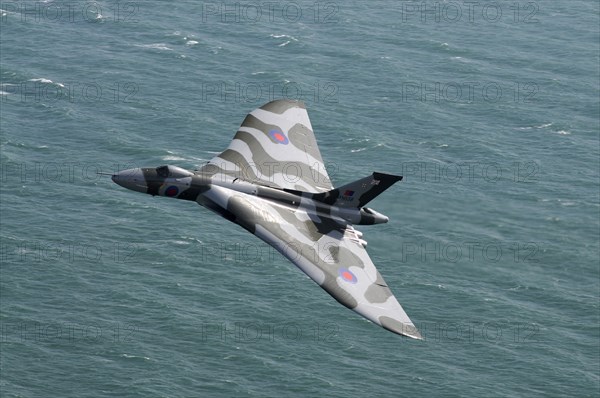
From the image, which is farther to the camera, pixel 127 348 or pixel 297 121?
pixel 127 348

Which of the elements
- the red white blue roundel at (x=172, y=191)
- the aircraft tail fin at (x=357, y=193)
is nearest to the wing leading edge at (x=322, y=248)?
the aircraft tail fin at (x=357, y=193)

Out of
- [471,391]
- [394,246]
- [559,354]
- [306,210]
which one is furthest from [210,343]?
[306,210]

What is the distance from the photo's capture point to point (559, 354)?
195 metres

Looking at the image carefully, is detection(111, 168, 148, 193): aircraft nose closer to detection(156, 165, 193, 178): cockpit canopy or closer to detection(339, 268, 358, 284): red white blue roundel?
detection(156, 165, 193, 178): cockpit canopy

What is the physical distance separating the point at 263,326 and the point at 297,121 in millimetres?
79717

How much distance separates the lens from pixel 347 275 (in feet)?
333

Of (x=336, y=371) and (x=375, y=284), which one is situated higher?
(x=375, y=284)

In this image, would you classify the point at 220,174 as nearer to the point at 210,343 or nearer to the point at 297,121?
the point at 297,121

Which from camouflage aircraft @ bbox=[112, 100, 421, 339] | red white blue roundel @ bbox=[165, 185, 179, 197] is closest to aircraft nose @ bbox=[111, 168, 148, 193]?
camouflage aircraft @ bbox=[112, 100, 421, 339]

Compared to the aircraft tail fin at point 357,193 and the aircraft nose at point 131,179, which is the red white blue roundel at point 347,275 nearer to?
the aircraft tail fin at point 357,193

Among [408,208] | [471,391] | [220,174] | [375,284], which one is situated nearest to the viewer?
[375,284]

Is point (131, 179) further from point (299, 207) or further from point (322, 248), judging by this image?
point (322, 248)

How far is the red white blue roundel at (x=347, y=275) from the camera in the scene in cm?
10088

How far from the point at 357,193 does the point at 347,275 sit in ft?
29.4
